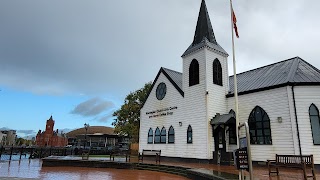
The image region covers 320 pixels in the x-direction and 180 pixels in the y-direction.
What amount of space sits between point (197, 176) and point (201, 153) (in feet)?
22.2

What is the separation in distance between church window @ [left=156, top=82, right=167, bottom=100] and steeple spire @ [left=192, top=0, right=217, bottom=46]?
468cm

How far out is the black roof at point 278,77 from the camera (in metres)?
14.9

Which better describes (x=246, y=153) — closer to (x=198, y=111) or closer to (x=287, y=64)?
(x=198, y=111)

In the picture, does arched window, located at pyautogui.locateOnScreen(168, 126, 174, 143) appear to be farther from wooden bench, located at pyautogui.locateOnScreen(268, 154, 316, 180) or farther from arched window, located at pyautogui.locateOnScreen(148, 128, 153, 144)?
wooden bench, located at pyautogui.locateOnScreen(268, 154, 316, 180)

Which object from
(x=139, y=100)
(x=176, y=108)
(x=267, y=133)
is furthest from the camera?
(x=139, y=100)

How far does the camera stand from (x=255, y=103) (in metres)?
16.5

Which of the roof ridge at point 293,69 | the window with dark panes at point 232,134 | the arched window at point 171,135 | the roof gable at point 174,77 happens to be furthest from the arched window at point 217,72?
the arched window at point 171,135

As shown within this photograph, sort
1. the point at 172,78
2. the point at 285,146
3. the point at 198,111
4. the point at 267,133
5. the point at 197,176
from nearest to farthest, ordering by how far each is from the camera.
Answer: the point at 197,176 → the point at 285,146 → the point at 267,133 → the point at 198,111 → the point at 172,78

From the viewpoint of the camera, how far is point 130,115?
1294 inches

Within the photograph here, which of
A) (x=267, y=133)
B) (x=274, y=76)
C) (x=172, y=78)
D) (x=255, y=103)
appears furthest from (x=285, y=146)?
(x=172, y=78)

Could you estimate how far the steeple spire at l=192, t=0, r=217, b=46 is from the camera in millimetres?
20920

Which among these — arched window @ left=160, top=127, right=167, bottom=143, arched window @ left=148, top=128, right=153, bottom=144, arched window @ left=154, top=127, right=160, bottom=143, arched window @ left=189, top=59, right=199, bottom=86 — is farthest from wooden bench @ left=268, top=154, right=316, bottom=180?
arched window @ left=148, top=128, right=153, bottom=144

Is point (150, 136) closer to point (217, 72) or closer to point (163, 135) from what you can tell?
point (163, 135)

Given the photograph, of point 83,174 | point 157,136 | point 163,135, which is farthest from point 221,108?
point 83,174
